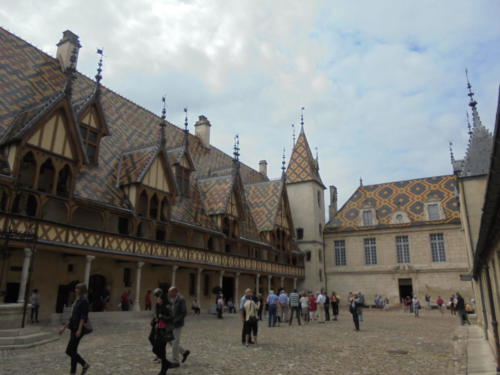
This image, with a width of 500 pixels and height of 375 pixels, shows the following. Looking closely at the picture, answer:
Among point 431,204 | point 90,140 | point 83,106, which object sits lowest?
point 90,140

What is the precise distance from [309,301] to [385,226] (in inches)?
775

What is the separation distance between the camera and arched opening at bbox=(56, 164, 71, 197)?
A: 15.7 m

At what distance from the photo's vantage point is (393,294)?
33281 mm

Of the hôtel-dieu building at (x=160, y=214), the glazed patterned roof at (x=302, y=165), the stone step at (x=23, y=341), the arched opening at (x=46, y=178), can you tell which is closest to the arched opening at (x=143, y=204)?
the hôtel-dieu building at (x=160, y=214)

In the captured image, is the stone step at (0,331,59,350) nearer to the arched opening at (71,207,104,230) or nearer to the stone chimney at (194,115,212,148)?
the arched opening at (71,207,104,230)

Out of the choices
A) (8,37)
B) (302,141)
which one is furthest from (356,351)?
(302,141)

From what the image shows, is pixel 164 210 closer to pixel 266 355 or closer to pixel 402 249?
pixel 266 355

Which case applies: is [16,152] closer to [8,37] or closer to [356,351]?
[8,37]

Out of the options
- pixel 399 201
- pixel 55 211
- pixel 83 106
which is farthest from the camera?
pixel 399 201

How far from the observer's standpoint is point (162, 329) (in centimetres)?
604

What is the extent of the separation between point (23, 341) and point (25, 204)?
22.8 feet

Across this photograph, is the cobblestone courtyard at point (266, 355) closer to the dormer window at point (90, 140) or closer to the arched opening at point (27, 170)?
the arched opening at point (27, 170)

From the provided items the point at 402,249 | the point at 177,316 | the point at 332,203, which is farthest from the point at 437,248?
the point at 177,316

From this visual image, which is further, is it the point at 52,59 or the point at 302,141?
the point at 302,141
